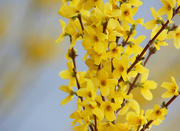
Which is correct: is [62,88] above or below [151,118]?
above

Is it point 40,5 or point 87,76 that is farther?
point 40,5

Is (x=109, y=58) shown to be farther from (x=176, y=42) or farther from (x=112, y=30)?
(x=176, y=42)

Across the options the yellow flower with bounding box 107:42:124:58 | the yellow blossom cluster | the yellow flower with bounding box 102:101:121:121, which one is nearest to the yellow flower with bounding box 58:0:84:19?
the yellow blossom cluster

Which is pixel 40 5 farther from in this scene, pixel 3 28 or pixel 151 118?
pixel 151 118

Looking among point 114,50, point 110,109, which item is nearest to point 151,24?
point 114,50

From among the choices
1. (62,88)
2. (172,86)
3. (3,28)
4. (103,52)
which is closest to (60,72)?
(62,88)

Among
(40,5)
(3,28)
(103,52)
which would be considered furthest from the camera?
(3,28)

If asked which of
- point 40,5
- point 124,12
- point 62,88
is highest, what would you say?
point 40,5

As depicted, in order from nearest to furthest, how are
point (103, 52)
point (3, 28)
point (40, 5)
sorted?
point (103, 52), point (40, 5), point (3, 28)
